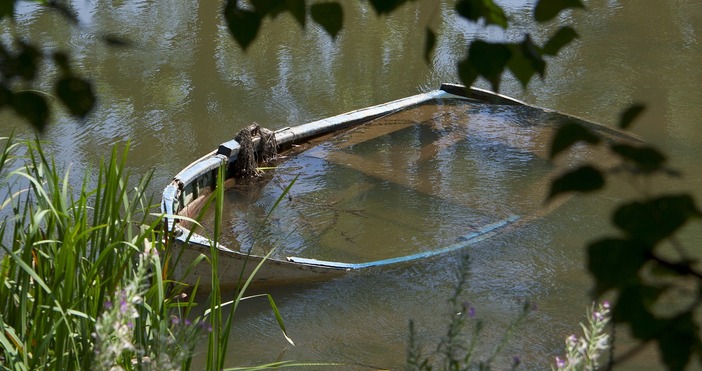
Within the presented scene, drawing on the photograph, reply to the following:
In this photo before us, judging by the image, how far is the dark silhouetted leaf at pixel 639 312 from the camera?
3.79 ft

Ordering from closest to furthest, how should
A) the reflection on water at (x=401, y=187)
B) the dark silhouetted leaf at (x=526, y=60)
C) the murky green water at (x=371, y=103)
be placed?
1. the dark silhouetted leaf at (x=526, y=60)
2. the murky green water at (x=371, y=103)
3. the reflection on water at (x=401, y=187)

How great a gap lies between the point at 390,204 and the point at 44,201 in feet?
12.6

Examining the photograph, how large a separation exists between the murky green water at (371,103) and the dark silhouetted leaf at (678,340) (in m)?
4.13

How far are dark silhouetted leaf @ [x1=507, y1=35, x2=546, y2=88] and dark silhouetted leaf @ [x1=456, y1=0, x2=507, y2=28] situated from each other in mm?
47

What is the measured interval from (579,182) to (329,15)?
522 millimetres

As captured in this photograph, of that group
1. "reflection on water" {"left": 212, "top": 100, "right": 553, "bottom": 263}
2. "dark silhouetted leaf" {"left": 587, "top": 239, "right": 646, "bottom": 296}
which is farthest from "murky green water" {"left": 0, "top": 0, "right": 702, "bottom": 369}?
"dark silhouetted leaf" {"left": 587, "top": 239, "right": 646, "bottom": 296}

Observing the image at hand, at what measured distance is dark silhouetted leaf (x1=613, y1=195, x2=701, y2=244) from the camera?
1148mm

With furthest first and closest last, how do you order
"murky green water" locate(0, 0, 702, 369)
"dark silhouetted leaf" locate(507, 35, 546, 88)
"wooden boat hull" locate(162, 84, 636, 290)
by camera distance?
"murky green water" locate(0, 0, 702, 369) → "wooden boat hull" locate(162, 84, 636, 290) → "dark silhouetted leaf" locate(507, 35, 546, 88)

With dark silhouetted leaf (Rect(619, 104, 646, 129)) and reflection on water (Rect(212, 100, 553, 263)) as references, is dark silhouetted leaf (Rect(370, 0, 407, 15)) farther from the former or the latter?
reflection on water (Rect(212, 100, 553, 263))

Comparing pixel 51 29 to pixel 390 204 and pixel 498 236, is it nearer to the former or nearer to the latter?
pixel 390 204

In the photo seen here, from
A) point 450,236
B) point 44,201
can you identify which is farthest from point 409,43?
point 44,201

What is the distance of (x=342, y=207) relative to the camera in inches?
283

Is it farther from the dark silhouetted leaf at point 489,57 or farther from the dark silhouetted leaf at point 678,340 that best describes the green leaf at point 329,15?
the dark silhouetted leaf at point 678,340

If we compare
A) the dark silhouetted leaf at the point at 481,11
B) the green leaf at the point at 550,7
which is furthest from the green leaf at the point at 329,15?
the green leaf at the point at 550,7
